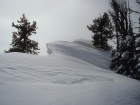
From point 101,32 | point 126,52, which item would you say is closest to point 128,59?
point 126,52

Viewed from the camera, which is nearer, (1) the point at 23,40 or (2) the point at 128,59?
(2) the point at 128,59

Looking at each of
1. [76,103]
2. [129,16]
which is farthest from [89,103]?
[129,16]

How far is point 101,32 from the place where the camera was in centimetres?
2247

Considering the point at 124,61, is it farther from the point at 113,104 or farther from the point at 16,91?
the point at 16,91

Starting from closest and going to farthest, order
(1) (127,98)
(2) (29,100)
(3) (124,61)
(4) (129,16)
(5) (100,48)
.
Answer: (2) (29,100), (1) (127,98), (3) (124,61), (4) (129,16), (5) (100,48)

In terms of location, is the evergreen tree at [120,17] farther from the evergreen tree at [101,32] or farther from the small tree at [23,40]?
the small tree at [23,40]

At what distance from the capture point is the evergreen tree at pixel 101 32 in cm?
2220

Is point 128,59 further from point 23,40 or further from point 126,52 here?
point 23,40

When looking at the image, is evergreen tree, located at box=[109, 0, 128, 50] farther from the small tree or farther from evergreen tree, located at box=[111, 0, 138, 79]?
the small tree

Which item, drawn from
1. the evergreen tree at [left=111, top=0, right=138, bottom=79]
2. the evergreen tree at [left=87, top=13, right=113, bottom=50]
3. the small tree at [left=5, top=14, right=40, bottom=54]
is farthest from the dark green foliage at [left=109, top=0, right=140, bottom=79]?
the small tree at [left=5, top=14, right=40, bottom=54]

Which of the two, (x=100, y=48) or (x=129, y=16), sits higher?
(x=129, y=16)

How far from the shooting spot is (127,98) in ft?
12.3

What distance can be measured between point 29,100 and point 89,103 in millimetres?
1499

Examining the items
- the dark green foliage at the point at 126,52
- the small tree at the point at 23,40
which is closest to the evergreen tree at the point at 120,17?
the dark green foliage at the point at 126,52
